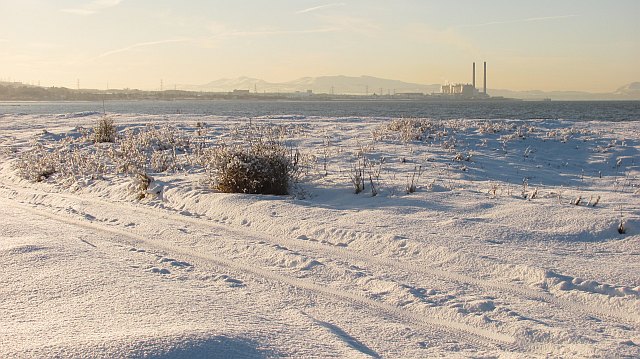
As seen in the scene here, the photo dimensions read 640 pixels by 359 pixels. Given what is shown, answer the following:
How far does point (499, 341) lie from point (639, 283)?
2.17m

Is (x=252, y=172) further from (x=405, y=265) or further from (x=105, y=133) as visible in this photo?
(x=105, y=133)

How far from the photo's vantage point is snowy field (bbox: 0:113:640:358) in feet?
14.3

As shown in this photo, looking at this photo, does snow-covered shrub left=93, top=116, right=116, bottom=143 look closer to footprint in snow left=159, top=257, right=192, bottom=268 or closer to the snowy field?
the snowy field

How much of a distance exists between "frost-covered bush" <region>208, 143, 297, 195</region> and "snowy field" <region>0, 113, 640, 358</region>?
0.51 m

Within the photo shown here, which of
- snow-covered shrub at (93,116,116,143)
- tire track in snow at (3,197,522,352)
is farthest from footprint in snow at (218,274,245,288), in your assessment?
snow-covered shrub at (93,116,116,143)

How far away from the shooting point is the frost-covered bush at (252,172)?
1071 cm

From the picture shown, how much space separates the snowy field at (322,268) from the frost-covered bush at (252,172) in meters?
0.51

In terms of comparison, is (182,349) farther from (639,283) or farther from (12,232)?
(12,232)

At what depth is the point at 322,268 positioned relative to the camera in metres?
6.42

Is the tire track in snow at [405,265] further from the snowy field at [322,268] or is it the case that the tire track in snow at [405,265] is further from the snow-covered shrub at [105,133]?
the snow-covered shrub at [105,133]

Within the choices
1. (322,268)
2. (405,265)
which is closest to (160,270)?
(322,268)

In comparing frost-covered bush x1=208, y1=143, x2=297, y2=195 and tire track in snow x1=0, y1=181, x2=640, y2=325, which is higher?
frost-covered bush x1=208, y1=143, x2=297, y2=195

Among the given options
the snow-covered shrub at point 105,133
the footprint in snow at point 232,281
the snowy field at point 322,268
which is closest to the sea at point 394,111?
the snow-covered shrub at point 105,133

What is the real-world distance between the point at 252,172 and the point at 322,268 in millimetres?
4631
